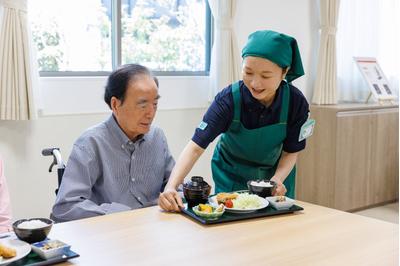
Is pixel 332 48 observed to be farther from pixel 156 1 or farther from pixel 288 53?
pixel 288 53

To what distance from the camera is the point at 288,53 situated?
1919mm

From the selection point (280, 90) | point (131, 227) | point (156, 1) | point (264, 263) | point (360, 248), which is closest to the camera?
point (264, 263)

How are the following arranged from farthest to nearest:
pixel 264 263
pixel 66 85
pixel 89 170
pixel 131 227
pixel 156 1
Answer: pixel 156 1 < pixel 66 85 < pixel 89 170 < pixel 131 227 < pixel 264 263

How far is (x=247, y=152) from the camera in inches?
83.2

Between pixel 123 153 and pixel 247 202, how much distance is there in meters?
0.52

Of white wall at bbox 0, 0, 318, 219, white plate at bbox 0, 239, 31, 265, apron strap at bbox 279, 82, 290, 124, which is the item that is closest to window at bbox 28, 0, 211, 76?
white wall at bbox 0, 0, 318, 219

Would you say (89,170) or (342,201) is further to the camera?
(342,201)

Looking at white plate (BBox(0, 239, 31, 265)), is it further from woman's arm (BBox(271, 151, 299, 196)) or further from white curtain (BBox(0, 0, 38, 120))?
white curtain (BBox(0, 0, 38, 120))

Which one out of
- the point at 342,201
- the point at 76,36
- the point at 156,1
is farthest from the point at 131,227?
the point at 342,201

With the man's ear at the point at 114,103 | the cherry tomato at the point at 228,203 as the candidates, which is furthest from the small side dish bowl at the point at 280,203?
the man's ear at the point at 114,103

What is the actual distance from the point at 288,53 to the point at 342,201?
2.73 meters

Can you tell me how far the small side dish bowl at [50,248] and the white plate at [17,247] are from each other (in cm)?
2

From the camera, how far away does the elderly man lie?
183 cm

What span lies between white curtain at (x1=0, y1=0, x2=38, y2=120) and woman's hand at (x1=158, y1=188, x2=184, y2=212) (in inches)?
63.1
